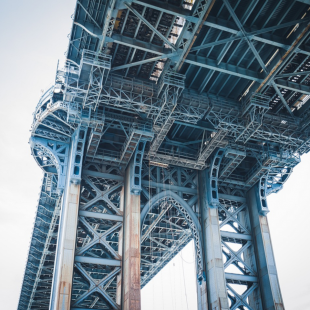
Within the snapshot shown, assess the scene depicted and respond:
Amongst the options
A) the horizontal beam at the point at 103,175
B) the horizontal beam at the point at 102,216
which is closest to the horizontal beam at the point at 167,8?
the horizontal beam at the point at 103,175

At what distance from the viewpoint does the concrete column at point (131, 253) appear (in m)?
27.5

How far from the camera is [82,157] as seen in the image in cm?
3102

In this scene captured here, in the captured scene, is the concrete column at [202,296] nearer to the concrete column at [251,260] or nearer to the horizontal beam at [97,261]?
the concrete column at [251,260]

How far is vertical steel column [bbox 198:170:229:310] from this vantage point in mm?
30375

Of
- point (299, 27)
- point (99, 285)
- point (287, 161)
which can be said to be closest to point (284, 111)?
point (287, 161)

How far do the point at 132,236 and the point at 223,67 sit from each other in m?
13.3

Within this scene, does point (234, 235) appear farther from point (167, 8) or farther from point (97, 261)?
point (167, 8)

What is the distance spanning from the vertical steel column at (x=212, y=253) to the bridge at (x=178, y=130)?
80mm

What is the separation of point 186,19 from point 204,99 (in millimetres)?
7844

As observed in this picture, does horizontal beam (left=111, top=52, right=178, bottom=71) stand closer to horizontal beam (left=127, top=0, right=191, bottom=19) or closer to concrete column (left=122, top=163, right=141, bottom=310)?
horizontal beam (left=127, top=0, right=191, bottom=19)

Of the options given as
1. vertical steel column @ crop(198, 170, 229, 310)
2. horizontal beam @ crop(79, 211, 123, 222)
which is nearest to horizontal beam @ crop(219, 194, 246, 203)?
vertical steel column @ crop(198, 170, 229, 310)

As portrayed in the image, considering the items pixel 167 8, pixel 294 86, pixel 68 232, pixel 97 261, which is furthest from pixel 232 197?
pixel 167 8

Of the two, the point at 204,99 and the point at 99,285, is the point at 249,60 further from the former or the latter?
the point at 99,285

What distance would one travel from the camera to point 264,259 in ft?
109
